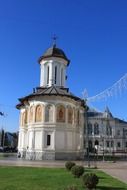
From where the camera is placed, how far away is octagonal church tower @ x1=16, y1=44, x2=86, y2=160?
4781 centimetres

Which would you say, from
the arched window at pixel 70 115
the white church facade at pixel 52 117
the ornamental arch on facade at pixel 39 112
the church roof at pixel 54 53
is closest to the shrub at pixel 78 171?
the white church facade at pixel 52 117

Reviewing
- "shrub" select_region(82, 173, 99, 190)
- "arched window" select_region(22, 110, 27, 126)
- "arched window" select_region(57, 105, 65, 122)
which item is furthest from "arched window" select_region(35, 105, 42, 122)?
"shrub" select_region(82, 173, 99, 190)

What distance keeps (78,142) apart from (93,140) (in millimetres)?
69463

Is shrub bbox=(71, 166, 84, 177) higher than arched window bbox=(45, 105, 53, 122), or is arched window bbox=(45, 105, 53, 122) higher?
arched window bbox=(45, 105, 53, 122)

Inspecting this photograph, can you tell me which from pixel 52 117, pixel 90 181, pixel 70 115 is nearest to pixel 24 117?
pixel 52 117

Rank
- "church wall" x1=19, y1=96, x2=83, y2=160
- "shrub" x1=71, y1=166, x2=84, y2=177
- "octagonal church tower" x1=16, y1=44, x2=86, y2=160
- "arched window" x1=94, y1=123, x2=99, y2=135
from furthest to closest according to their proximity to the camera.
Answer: "arched window" x1=94, y1=123, x2=99, y2=135 → "octagonal church tower" x1=16, y1=44, x2=86, y2=160 → "church wall" x1=19, y1=96, x2=83, y2=160 → "shrub" x1=71, y1=166, x2=84, y2=177

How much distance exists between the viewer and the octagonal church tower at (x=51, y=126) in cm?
4781

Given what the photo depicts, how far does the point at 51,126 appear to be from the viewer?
47.9 metres

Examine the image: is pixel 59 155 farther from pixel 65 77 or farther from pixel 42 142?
pixel 65 77

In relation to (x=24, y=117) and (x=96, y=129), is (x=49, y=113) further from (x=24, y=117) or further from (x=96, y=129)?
(x=96, y=129)

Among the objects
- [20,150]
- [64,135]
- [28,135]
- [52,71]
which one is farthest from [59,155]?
[52,71]

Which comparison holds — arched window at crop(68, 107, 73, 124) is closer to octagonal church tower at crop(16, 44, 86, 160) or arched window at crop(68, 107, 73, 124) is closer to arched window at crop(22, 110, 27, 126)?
octagonal church tower at crop(16, 44, 86, 160)

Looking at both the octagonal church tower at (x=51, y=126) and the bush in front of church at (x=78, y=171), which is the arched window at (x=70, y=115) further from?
the bush in front of church at (x=78, y=171)

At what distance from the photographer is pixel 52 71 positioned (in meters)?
55.4
